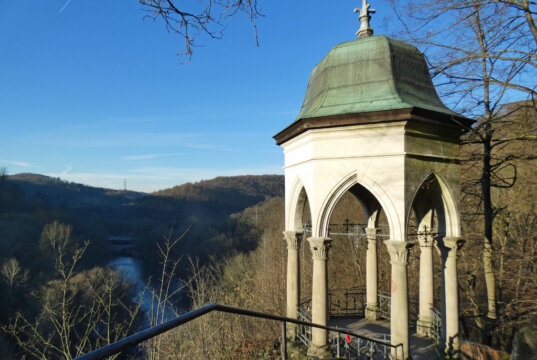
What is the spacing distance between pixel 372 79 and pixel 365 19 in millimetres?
1876

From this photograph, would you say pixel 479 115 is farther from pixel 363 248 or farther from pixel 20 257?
pixel 20 257

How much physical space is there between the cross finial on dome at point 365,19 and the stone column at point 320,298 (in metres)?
4.37

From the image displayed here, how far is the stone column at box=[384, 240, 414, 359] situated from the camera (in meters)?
5.50

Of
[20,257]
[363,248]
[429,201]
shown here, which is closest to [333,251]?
[363,248]

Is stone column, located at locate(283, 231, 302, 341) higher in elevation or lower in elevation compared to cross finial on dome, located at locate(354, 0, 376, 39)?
lower

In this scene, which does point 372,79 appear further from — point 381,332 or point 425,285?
point 381,332

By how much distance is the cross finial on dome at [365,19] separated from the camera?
7.05 metres

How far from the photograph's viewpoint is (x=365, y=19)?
712 cm

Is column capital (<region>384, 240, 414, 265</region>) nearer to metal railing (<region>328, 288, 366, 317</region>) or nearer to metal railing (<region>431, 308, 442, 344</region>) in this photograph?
metal railing (<region>431, 308, 442, 344</region>)

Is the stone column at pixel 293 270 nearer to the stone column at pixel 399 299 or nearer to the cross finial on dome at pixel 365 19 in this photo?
the stone column at pixel 399 299

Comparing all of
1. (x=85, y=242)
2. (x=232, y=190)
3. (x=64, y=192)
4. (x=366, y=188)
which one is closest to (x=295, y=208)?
(x=366, y=188)

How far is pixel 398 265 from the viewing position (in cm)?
564

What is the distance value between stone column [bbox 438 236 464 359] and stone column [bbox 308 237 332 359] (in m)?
2.27

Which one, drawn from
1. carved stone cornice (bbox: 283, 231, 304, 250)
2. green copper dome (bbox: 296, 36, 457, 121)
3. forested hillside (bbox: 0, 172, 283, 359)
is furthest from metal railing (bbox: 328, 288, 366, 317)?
green copper dome (bbox: 296, 36, 457, 121)
